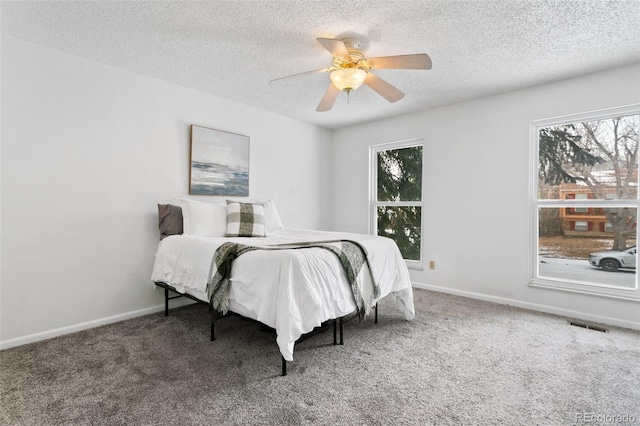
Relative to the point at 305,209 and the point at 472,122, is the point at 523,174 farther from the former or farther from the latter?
the point at 305,209

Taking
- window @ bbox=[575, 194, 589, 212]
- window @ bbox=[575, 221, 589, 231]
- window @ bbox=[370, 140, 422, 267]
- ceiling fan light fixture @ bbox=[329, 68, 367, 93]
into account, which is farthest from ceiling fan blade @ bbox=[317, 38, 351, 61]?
window @ bbox=[575, 221, 589, 231]

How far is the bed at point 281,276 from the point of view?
189 cm

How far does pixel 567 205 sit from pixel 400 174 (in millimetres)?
1932

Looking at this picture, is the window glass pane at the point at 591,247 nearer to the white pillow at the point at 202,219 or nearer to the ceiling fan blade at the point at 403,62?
the ceiling fan blade at the point at 403,62

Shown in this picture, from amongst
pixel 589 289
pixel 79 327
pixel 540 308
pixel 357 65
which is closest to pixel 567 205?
pixel 589 289

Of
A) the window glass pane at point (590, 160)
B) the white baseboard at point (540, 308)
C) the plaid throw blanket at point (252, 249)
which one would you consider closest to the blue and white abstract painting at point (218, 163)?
the plaid throw blanket at point (252, 249)

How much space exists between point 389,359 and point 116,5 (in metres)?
2.93

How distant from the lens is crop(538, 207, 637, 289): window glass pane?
2.88 metres

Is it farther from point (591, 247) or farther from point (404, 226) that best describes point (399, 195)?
point (591, 247)

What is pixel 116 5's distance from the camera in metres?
2.00

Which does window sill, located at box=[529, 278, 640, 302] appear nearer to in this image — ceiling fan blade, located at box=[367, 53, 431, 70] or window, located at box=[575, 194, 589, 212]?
window, located at box=[575, 194, 589, 212]

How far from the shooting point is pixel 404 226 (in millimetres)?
4422

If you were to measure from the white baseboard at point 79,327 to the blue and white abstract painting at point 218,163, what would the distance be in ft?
3.99

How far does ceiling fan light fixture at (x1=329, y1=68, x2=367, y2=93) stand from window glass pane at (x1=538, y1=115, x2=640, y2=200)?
7.37 feet
